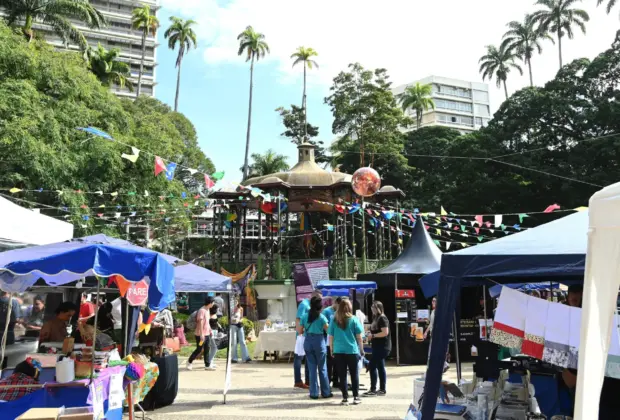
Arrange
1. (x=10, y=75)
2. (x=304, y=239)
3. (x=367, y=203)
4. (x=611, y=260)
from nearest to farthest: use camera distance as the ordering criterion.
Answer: (x=611, y=260)
(x=10, y=75)
(x=367, y=203)
(x=304, y=239)

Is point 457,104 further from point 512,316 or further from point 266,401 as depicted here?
point 512,316

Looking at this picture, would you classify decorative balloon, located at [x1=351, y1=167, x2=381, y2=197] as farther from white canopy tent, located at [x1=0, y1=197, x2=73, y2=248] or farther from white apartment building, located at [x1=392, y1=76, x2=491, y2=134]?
Answer: white apartment building, located at [x1=392, y1=76, x2=491, y2=134]

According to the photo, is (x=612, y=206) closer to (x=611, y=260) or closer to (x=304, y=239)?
(x=611, y=260)

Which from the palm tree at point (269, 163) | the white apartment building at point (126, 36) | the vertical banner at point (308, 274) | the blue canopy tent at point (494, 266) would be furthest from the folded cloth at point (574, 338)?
the white apartment building at point (126, 36)

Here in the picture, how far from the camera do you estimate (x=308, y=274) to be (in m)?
20.2

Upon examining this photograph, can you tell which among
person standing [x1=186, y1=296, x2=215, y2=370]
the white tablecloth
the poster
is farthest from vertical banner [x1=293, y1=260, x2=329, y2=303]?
the poster

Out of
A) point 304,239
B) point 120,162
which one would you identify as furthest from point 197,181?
point 120,162

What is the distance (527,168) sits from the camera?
33812 millimetres

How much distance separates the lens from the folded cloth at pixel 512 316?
4672mm

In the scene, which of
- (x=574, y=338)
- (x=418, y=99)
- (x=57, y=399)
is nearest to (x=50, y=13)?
(x=57, y=399)

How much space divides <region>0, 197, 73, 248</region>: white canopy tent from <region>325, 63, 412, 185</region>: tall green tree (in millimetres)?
28955

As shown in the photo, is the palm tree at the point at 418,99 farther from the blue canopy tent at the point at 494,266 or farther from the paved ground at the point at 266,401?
the blue canopy tent at the point at 494,266

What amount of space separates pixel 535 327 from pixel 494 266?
0.78 m

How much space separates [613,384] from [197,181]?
4251 cm
